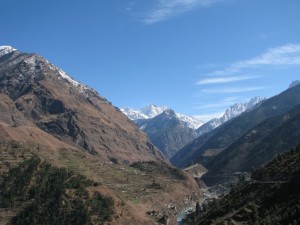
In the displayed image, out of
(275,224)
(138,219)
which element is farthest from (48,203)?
(275,224)

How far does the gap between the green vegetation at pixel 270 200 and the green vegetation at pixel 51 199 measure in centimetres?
6227

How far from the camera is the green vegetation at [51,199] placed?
543ft

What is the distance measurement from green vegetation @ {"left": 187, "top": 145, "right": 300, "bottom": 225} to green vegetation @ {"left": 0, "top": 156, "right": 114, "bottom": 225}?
204 ft

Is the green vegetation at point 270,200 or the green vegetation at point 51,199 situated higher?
the green vegetation at point 51,199

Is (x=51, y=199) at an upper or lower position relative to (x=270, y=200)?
upper

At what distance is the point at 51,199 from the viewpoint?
173 m

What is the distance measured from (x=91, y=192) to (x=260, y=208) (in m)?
96.4

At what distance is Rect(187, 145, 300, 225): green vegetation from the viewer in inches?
3342

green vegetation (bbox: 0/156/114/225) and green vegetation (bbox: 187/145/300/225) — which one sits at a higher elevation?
green vegetation (bbox: 0/156/114/225)

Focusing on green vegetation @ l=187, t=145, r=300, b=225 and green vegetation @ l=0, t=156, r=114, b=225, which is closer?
green vegetation @ l=187, t=145, r=300, b=225

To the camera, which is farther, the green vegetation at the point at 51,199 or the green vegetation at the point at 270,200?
the green vegetation at the point at 51,199

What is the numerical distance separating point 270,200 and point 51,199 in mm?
96223

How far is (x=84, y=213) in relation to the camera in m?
166

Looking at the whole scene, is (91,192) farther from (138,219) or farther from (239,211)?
(239,211)
